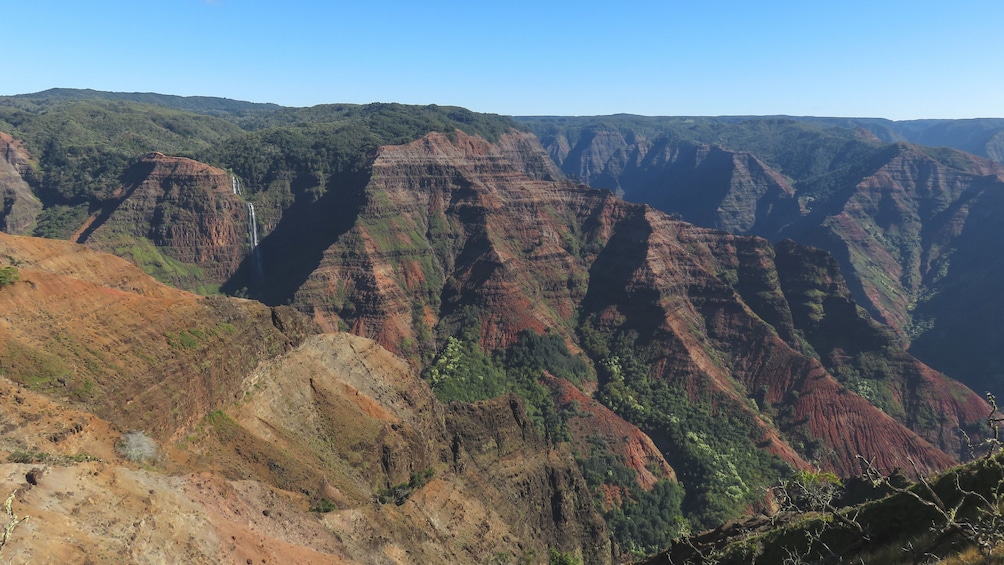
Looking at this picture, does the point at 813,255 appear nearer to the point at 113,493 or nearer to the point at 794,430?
the point at 794,430

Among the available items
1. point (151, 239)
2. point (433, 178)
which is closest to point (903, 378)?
point (433, 178)

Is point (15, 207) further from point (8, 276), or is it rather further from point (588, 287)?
point (588, 287)

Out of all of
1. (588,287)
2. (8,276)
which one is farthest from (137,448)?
(588,287)

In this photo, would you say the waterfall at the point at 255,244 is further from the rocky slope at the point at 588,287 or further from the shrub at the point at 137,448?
the shrub at the point at 137,448

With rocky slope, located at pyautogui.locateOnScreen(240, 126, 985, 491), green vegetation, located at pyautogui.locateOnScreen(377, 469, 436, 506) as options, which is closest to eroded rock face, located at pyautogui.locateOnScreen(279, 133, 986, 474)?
rocky slope, located at pyautogui.locateOnScreen(240, 126, 985, 491)

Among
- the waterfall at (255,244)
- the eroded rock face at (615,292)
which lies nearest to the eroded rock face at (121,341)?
the eroded rock face at (615,292)

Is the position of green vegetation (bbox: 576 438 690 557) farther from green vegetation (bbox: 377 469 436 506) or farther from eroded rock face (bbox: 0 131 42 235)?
eroded rock face (bbox: 0 131 42 235)
